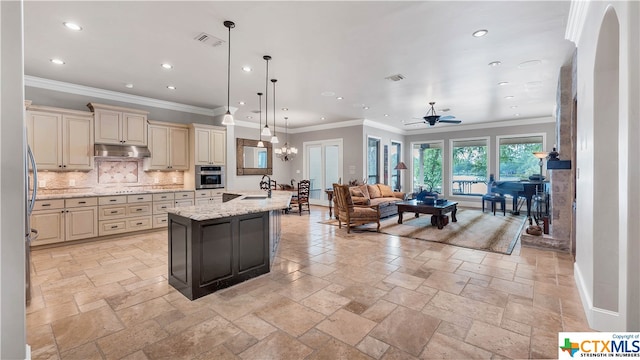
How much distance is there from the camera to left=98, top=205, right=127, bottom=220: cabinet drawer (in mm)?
5087

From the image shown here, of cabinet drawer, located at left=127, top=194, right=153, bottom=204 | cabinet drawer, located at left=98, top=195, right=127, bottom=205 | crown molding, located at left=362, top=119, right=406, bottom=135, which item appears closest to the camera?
cabinet drawer, located at left=98, top=195, right=127, bottom=205

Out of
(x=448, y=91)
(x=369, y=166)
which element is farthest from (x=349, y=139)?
(x=448, y=91)

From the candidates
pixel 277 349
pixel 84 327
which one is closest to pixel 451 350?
pixel 277 349

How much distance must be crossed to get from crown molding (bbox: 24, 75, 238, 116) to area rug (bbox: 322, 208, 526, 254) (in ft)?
13.8

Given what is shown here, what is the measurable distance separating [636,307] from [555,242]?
3.76 metres

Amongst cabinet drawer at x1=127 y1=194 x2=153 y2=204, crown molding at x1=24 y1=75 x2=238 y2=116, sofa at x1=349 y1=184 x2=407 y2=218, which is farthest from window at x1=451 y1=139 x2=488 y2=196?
cabinet drawer at x1=127 y1=194 x2=153 y2=204

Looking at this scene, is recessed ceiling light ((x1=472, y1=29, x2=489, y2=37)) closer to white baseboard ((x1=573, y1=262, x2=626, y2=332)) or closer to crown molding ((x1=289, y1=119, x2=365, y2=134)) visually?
white baseboard ((x1=573, y1=262, x2=626, y2=332))

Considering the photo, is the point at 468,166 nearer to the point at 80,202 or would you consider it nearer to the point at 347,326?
the point at 347,326

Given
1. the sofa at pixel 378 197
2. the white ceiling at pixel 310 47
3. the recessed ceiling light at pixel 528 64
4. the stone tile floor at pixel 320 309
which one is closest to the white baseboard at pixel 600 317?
the stone tile floor at pixel 320 309

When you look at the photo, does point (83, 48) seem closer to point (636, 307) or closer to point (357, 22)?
point (357, 22)

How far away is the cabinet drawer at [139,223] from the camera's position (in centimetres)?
544

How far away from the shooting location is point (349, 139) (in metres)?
9.06

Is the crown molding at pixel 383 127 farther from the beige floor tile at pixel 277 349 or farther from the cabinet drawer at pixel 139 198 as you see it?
the beige floor tile at pixel 277 349

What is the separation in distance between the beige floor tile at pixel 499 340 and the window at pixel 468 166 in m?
7.98
